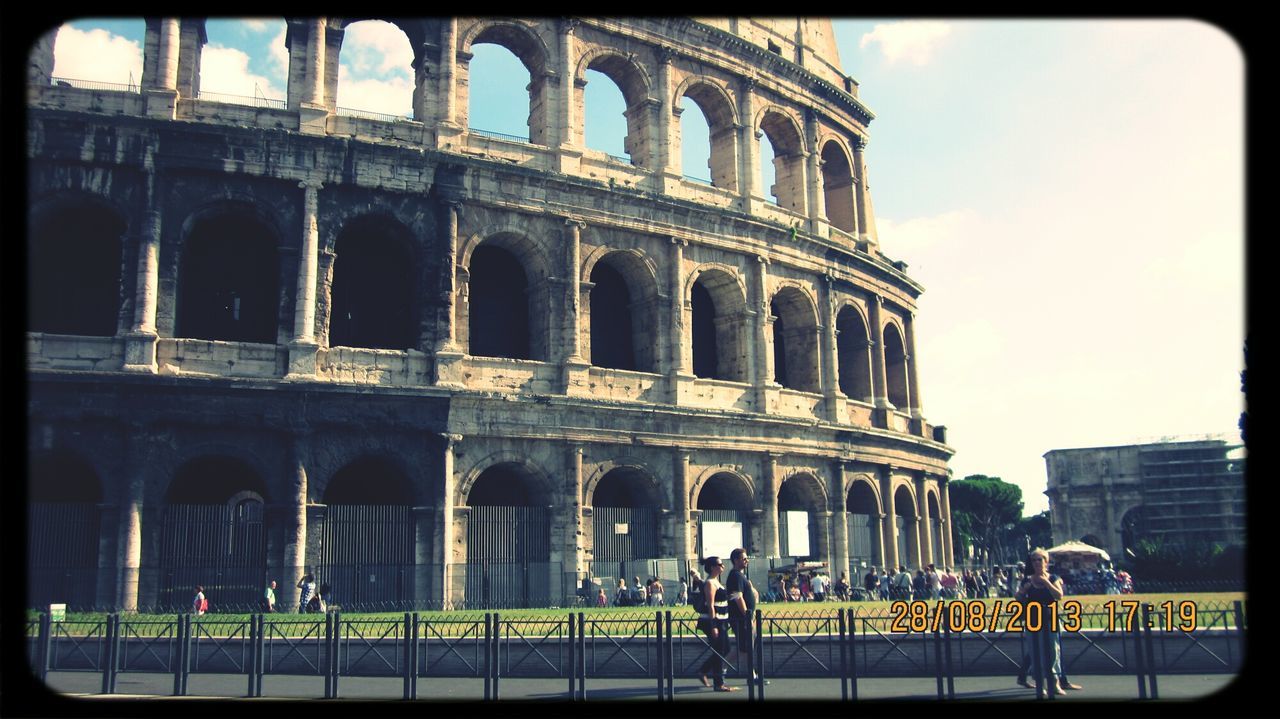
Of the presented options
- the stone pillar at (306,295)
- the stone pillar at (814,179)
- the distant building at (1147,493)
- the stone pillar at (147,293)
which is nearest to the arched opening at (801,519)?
the stone pillar at (814,179)

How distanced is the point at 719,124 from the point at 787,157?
291cm

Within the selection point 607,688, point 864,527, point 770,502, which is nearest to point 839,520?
point 864,527

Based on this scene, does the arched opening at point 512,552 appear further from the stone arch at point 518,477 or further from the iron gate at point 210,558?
the iron gate at point 210,558

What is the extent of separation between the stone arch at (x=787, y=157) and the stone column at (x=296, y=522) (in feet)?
51.9

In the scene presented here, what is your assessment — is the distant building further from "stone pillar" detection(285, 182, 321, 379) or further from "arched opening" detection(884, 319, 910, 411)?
"stone pillar" detection(285, 182, 321, 379)

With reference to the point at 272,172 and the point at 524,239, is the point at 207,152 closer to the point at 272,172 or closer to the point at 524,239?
the point at 272,172

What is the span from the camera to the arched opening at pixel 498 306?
80.4ft

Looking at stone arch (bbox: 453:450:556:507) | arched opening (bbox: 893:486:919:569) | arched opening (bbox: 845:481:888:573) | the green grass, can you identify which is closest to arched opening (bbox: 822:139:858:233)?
arched opening (bbox: 845:481:888:573)

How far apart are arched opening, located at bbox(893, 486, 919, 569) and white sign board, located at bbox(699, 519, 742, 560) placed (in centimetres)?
786

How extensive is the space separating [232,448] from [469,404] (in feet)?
15.7

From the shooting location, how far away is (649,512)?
24.4 metres

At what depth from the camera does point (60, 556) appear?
62.9 ft

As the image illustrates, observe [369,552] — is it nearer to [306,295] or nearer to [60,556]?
[306,295]

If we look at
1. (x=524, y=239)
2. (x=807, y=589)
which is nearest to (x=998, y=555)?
(x=807, y=589)
